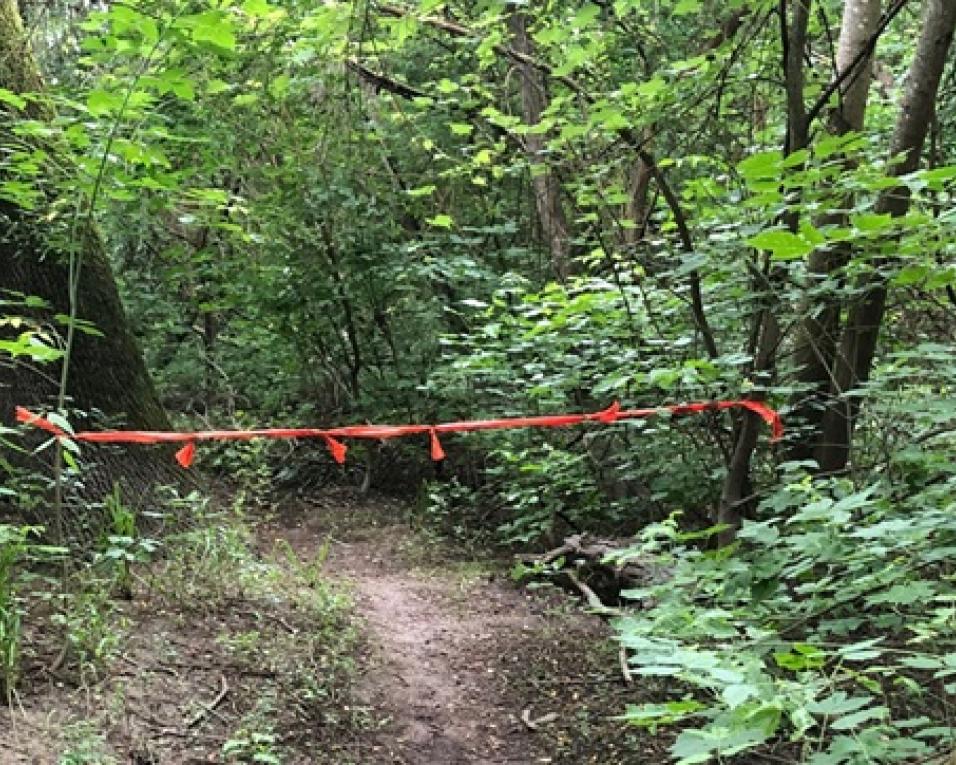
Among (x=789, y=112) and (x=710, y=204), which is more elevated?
(x=789, y=112)

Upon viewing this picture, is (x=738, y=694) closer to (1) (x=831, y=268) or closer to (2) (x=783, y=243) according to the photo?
(2) (x=783, y=243)

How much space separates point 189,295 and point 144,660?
260 inches

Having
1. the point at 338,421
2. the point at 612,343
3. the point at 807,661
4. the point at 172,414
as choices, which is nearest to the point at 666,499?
the point at 612,343

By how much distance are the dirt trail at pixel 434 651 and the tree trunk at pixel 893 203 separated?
6.93 ft

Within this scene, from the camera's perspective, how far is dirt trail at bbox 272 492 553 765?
13.4 ft

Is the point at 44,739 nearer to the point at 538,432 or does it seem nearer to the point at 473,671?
the point at 473,671

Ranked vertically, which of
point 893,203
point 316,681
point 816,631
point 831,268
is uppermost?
point 893,203

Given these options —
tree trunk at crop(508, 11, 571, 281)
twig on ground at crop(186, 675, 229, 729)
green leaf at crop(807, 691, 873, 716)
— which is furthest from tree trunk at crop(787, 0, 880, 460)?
tree trunk at crop(508, 11, 571, 281)

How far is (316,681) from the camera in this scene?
4121mm

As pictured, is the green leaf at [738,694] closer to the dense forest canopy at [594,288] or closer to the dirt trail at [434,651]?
the dense forest canopy at [594,288]

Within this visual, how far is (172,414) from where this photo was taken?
9508mm

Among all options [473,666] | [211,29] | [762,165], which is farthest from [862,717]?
[473,666]

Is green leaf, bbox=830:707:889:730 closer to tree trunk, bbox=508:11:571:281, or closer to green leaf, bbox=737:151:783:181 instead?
green leaf, bbox=737:151:783:181

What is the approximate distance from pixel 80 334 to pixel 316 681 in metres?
2.62
